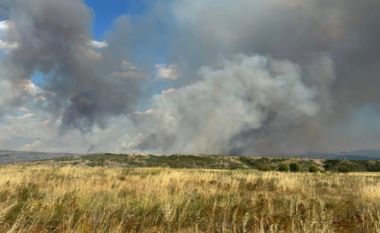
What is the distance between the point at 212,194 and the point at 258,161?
101007mm

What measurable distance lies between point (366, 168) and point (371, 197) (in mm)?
98633

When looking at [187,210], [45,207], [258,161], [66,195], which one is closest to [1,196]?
[66,195]

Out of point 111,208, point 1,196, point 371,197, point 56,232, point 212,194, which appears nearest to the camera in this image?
point 56,232

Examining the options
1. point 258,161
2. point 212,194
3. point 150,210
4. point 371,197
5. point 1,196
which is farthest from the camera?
point 258,161

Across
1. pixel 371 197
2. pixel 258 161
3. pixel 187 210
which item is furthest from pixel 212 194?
pixel 258 161

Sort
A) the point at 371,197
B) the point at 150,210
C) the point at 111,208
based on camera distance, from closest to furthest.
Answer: the point at 111,208 < the point at 150,210 < the point at 371,197

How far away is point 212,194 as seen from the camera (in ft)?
34.7

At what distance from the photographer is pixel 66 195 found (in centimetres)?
909

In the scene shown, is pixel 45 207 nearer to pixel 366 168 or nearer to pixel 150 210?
pixel 150 210

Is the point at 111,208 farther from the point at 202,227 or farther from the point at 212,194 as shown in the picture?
the point at 212,194

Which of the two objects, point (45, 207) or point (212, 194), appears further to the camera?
point (212, 194)

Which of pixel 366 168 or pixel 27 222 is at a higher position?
pixel 27 222

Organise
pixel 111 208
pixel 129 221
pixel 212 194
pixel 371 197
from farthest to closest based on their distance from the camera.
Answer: pixel 371 197
pixel 212 194
pixel 111 208
pixel 129 221

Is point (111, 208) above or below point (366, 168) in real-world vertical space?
above
